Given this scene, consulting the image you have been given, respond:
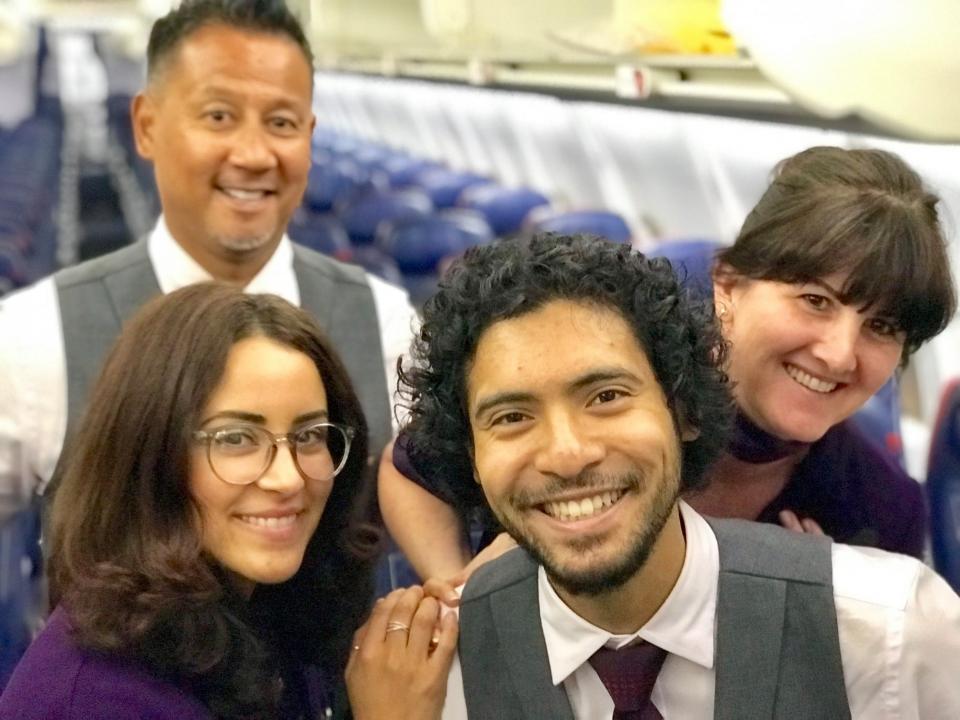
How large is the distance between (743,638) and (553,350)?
0.36 meters

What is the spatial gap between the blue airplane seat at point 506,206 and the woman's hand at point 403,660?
446 cm

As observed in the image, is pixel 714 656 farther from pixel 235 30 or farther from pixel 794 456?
pixel 235 30

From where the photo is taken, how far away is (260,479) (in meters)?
1.54

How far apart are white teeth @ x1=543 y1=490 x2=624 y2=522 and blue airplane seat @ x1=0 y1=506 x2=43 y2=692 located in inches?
40.7

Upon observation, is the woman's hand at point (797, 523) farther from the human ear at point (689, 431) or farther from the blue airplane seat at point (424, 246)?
the blue airplane seat at point (424, 246)

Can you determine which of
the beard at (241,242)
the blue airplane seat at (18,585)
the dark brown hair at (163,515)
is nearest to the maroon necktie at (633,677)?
the dark brown hair at (163,515)

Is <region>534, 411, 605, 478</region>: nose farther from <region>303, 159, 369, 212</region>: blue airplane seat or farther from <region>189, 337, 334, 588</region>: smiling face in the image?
<region>303, 159, 369, 212</region>: blue airplane seat

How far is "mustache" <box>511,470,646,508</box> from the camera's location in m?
1.36

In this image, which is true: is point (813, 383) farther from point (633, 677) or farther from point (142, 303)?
point (142, 303)

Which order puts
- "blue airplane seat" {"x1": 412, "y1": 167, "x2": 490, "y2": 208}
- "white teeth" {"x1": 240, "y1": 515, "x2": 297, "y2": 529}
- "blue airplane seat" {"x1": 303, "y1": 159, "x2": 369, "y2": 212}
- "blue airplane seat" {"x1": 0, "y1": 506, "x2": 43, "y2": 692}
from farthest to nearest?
"blue airplane seat" {"x1": 303, "y1": 159, "x2": 369, "y2": 212}
"blue airplane seat" {"x1": 412, "y1": 167, "x2": 490, "y2": 208}
"blue airplane seat" {"x1": 0, "y1": 506, "x2": 43, "y2": 692}
"white teeth" {"x1": 240, "y1": 515, "x2": 297, "y2": 529}

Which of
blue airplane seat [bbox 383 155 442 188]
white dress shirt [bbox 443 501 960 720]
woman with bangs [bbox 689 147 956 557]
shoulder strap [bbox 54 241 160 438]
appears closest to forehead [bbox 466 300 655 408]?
white dress shirt [bbox 443 501 960 720]

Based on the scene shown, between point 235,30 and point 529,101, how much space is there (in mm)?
5569

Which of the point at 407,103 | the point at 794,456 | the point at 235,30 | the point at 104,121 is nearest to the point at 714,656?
the point at 794,456

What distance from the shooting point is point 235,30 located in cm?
233
